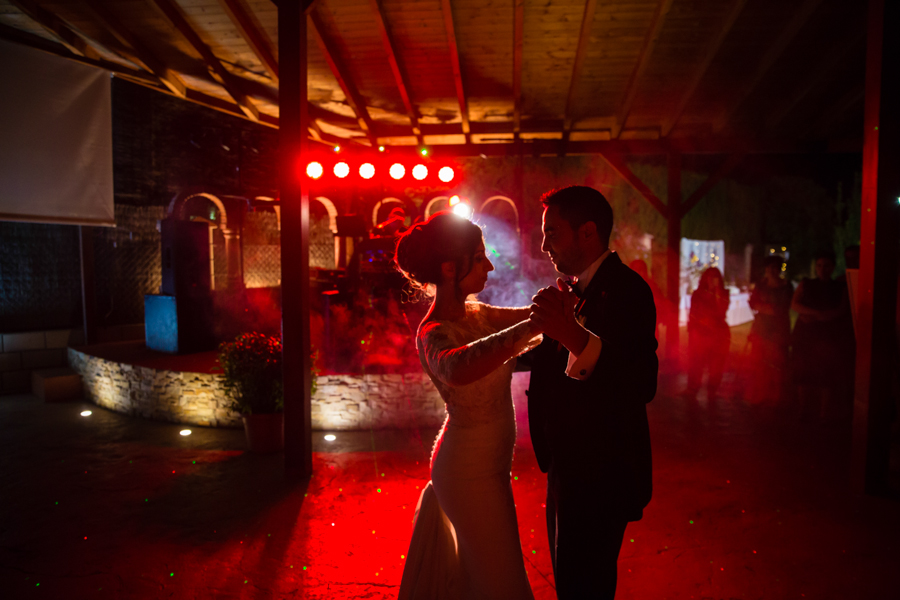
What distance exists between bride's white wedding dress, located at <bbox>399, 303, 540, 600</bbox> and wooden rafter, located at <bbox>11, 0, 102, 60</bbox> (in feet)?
20.0

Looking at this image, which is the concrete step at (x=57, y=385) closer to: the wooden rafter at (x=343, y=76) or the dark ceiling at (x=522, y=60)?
the dark ceiling at (x=522, y=60)

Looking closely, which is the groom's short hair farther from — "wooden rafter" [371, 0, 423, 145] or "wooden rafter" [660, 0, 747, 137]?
"wooden rafter" [660, 0, 747, 137]

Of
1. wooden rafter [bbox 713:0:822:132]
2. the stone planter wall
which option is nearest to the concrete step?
the stone planter wall

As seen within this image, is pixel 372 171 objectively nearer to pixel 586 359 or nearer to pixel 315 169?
pixel 315 169

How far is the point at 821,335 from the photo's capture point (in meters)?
5.32

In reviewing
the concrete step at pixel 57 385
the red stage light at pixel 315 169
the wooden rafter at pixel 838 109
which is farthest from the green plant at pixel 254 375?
the wooden rafter at pixel 838 109

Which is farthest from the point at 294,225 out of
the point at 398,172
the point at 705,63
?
the point at 705,63

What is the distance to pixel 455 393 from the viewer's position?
2135 millimetres

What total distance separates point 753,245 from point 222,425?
2032 cm

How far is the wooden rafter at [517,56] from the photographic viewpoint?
5.43m

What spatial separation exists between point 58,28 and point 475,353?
6784 millimetres

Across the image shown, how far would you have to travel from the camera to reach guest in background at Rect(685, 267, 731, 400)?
20.9 feet

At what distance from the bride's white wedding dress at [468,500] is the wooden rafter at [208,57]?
5438mm

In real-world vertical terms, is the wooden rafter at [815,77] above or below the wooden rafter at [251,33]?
below
